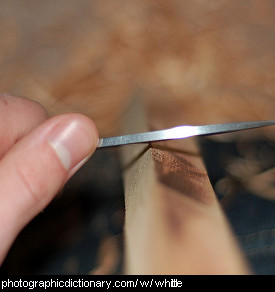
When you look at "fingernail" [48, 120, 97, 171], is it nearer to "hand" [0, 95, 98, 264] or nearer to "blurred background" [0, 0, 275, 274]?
"hand" [0, 95, 98, 264]

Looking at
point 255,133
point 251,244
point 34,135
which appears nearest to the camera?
point 34,135

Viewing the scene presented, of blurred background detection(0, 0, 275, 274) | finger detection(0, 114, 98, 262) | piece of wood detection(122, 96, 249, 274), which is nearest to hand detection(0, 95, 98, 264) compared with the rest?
finger detection(0, 114, 98, 262)

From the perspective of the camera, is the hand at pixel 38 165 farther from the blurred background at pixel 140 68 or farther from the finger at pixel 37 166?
the blurred background at pixel 140 68

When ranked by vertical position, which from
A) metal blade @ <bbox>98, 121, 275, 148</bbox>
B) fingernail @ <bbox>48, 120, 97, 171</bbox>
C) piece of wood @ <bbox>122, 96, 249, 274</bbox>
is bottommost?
piece of wood @ <bbox>122, 96, 249, 274</bbox>

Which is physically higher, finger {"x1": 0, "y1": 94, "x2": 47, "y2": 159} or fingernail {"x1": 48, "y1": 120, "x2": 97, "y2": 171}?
fingernail {"x1": 48, "y1": 120, "x2": 97, "y2": 171}
